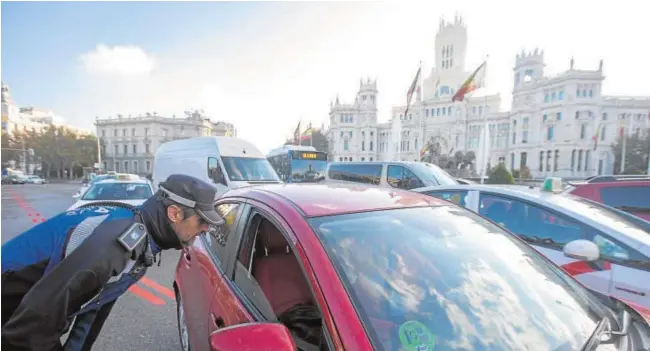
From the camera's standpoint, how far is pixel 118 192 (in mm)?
8266

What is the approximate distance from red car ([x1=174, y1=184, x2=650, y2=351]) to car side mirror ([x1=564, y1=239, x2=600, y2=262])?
90cm

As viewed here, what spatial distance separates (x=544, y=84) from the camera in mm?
63594

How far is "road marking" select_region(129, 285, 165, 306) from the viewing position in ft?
13.8

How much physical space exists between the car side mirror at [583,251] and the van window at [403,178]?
700 cm

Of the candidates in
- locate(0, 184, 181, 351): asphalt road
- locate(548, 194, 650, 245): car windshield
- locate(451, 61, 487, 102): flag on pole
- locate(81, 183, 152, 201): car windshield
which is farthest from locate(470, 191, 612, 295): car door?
locate(451, 61, 487, 102): flag on pole

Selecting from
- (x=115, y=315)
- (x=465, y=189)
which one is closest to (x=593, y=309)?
(x=465, y=189)

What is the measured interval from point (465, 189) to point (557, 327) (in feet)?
9.70

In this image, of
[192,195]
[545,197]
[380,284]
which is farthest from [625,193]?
[192,195]

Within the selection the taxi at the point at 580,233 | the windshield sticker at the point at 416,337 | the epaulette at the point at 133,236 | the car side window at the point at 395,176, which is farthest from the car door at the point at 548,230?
the car side window at the point at 395,176

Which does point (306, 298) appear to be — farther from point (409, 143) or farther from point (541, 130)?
point (409, 143)

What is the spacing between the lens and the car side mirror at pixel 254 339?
118cm

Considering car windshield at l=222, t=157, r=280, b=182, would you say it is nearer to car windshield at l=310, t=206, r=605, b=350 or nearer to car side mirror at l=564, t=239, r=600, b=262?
car side mirror at l=564, t=239, r=600, b=262

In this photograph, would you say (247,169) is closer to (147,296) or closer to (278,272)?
(147,296)

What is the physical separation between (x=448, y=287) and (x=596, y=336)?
640mm
